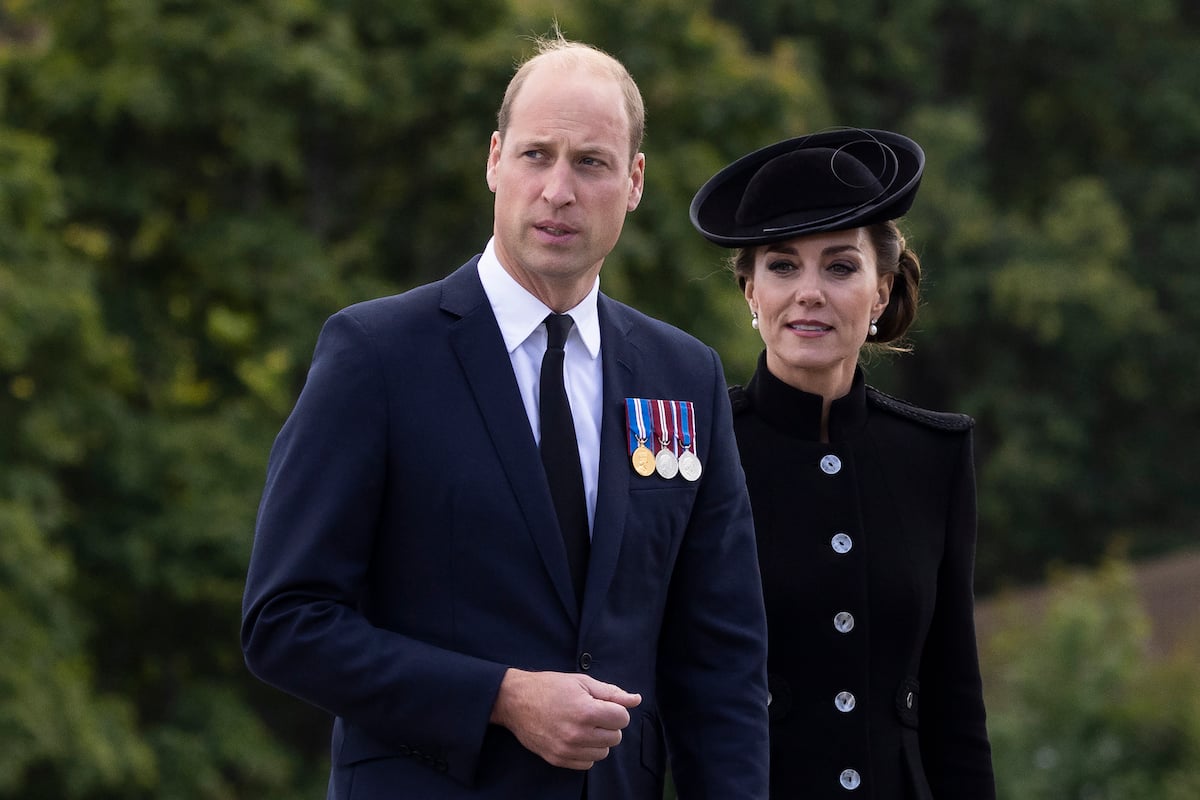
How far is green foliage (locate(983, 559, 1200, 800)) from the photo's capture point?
11.2 metres

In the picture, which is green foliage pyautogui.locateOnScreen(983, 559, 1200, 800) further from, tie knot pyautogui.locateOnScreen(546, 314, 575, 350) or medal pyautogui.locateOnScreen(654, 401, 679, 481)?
tie knot pyautogui.locateOnScreen(546, 314, 575, 350)

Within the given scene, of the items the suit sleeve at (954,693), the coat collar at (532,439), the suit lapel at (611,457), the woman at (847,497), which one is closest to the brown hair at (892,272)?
the woman at (847,497)

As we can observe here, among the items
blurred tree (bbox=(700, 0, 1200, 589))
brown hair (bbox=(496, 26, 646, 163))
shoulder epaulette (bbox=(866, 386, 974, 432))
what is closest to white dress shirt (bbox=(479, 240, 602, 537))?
brown hair (bbox=(496, 26, 646, 163))

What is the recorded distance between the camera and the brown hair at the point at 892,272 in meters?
3.78

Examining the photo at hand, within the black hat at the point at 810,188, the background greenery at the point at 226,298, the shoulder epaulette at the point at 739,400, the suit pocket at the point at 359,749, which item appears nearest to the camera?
the suit pocket at the point at 359,749

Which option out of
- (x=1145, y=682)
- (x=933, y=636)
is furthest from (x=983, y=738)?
(x=1145, y=682)

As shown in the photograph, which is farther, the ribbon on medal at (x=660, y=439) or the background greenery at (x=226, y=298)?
the background greenery at (x=226, y=298)

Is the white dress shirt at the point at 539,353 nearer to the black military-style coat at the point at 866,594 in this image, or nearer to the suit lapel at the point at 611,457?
the suit lapel at the point at 611,457

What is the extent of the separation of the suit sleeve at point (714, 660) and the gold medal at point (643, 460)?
Result: 145mm

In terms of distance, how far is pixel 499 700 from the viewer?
288 cm

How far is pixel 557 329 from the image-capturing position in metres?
3.14

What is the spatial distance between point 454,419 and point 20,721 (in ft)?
33.4

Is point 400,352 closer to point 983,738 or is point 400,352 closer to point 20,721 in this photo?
point 983,738

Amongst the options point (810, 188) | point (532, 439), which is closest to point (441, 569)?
point (532, 439)
